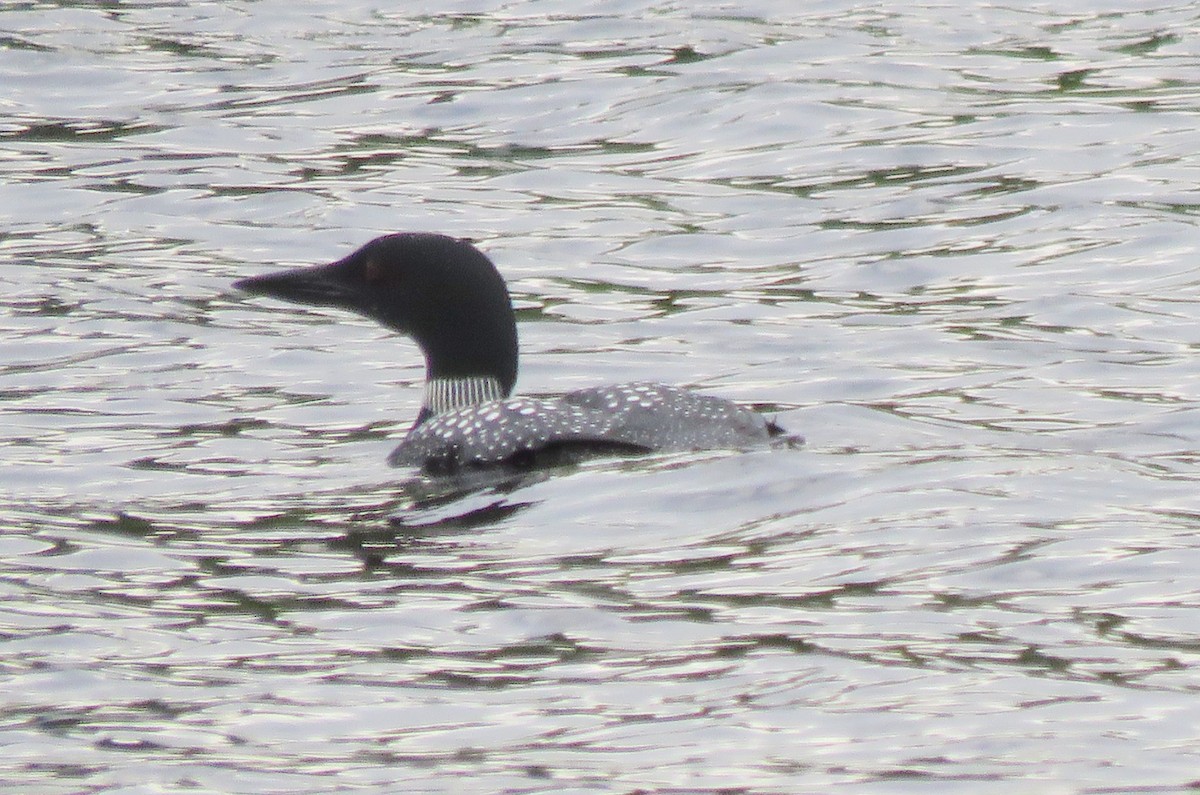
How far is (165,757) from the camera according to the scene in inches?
172

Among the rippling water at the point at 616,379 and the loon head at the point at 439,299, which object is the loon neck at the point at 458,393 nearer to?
the loon head at the point at 439,299

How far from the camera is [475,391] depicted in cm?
752

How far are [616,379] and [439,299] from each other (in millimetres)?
1230

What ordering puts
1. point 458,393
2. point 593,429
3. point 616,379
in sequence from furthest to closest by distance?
point 616,379 → point 458,393 → point 593,429

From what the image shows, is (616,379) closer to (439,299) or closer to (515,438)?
(439,299)

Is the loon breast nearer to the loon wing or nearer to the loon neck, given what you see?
the loon wing

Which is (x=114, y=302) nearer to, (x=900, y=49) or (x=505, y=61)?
(x=505, y=61)

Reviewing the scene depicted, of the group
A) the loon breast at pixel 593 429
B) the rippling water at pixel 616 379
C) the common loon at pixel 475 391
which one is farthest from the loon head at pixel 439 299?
the loon breast at pixel 593 429

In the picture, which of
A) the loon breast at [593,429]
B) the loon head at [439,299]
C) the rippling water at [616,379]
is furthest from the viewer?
the loon head at [439,299]

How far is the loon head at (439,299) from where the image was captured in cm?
747

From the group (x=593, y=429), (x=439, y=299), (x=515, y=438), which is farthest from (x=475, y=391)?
(x=593, y=429)

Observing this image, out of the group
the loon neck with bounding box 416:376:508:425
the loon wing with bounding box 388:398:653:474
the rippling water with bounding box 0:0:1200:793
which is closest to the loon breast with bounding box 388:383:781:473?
the loon wing with bounding box 388:398:653:474

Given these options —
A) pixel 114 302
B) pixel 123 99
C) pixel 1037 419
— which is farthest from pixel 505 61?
pixel 1037 419

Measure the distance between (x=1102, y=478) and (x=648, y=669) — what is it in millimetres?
2133
